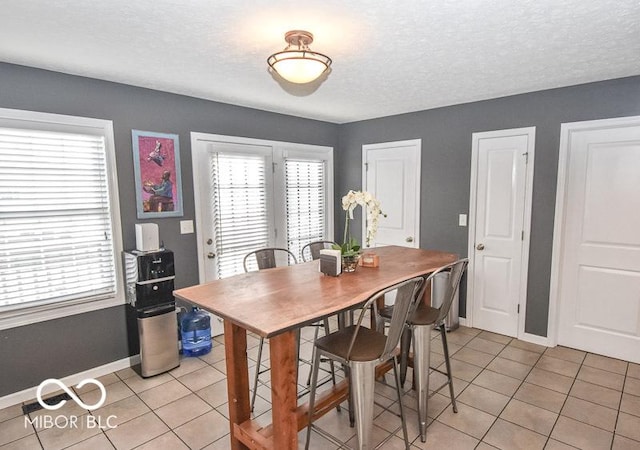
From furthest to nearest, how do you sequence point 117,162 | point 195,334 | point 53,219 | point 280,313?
point 195,334
point 117,162
point 53,219
point 280,313

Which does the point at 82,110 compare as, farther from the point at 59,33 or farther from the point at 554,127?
the point at 554,127

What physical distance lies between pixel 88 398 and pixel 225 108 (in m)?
2.86

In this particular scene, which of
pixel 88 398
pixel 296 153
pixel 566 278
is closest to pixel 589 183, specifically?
pixel 566 278

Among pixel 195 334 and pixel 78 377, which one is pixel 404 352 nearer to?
pixel 195 334

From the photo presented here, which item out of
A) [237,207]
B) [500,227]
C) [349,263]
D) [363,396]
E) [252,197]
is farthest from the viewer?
[252,197]

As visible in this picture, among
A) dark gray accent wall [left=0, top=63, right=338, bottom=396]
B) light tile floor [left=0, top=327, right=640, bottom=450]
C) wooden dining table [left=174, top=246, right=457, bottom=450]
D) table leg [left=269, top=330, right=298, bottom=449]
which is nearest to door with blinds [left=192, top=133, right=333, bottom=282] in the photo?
dark gray accent wall [left=0, top=63, right=338, bottom=396]

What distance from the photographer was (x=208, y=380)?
9.84ft

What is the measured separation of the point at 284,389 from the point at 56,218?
2309 mm

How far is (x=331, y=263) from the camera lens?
2.32 meters

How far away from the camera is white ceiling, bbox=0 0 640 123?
1.81 m

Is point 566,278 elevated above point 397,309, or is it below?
below

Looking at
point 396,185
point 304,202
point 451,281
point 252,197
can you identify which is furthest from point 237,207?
point 451,281

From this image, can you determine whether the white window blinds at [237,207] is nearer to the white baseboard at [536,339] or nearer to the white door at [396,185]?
the white door at [396,185]

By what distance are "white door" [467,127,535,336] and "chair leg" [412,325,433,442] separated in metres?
1.98
